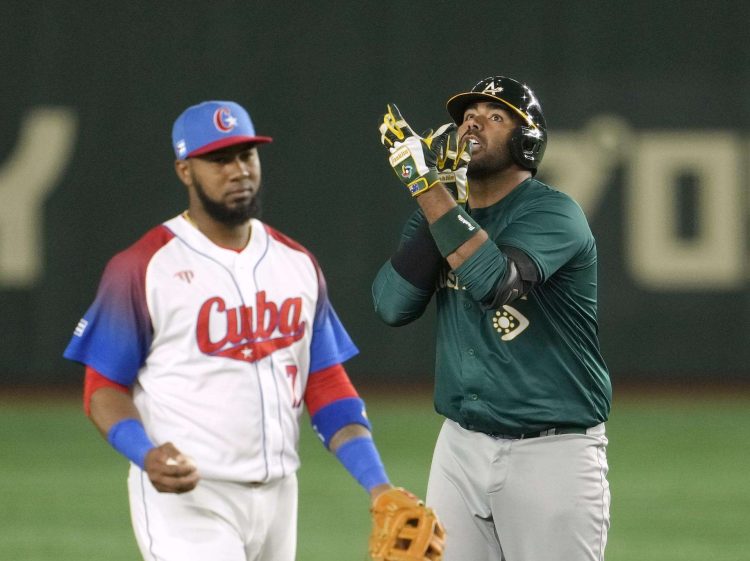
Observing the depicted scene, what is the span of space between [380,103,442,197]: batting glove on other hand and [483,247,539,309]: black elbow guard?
0.34 m

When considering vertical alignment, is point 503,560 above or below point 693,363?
above

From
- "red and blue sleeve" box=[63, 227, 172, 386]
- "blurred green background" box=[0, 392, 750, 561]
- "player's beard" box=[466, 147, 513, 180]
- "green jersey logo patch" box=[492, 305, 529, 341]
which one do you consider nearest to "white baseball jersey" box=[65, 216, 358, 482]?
"red and blue sleeve" box=[63, 227, 172, 386]

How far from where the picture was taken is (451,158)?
4.67 metres

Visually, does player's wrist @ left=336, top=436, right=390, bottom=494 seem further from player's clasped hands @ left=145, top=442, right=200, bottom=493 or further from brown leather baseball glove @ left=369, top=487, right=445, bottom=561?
player's clasped hands @ left=145, top=442, right=200, bottom=493

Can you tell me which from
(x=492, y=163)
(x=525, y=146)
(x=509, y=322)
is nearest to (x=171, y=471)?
(x=509, y=322)

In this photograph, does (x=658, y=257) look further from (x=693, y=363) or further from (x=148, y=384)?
(x=148, y=384)

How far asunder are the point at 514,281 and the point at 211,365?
96 cm

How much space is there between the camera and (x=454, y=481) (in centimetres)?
473

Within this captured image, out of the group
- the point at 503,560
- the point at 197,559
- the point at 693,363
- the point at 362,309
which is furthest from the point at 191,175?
the point at 693,363

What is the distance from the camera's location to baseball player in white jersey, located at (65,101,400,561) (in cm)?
400

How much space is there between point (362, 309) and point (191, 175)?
903 cm

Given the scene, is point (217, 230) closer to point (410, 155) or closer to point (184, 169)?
point (184, 169)

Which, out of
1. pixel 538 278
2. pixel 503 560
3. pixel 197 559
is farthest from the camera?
pixel 503 560

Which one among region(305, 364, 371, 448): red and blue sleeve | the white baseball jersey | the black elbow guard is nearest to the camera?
the white baseball jersey
